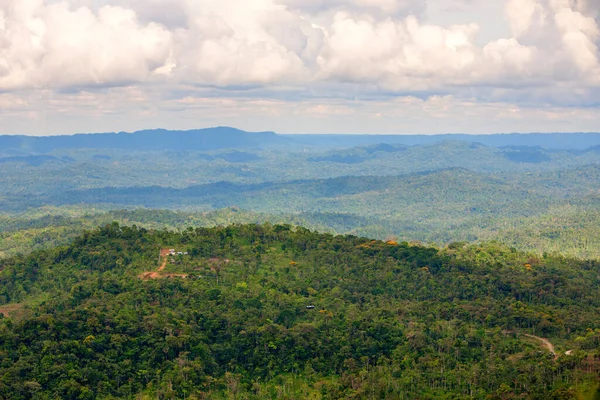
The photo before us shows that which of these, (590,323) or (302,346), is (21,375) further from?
(590,323)

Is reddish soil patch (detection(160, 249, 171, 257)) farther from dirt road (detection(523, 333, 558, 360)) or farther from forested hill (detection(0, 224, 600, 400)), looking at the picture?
dirt road (detection(523, 333, 558, 360))

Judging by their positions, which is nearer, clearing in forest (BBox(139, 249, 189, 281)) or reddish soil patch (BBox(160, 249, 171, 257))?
clearing in forest (BBox(139, 249, 189, 281))

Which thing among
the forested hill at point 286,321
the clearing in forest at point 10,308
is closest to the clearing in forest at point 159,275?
the forested hill at point 286,321

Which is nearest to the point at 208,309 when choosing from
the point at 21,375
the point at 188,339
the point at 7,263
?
the point at 188,339

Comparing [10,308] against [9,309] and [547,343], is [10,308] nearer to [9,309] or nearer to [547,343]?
[9,309]

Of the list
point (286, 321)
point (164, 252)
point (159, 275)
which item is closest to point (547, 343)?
point (286, 321)

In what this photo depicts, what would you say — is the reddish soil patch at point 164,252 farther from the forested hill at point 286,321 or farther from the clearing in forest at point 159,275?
the clearing in forest at point 159,275

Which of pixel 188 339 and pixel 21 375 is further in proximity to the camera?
pixel 188 339

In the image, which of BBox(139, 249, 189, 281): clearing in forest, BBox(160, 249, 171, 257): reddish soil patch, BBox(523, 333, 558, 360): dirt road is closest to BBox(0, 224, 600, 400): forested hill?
BBox(139, 249, 189, 281): clearing in forest
